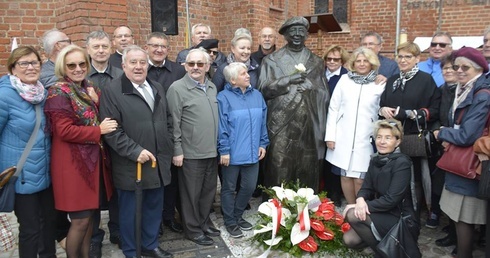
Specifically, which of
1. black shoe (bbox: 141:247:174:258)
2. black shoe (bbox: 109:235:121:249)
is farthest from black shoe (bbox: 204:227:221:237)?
black shoe (bbox: 109:235:121:249)

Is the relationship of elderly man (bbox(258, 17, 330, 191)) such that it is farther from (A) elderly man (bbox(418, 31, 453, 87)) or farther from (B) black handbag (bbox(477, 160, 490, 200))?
(B) black handbag (bbox(477, 160, 490, 200))

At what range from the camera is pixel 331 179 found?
499 centimetres

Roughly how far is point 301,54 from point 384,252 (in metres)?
2.16

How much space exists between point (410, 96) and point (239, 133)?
1659 mm

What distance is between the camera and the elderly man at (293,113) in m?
4.23

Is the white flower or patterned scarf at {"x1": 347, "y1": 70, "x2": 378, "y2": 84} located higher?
the white flower

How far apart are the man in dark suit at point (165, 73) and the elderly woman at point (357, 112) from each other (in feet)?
5.61

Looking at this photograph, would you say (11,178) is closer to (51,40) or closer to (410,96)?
(51,40)

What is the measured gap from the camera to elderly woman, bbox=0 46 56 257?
111 inches

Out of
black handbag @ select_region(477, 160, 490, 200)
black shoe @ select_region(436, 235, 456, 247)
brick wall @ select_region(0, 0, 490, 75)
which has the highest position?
brick wall @ select_region(0, 0, 490, 75)

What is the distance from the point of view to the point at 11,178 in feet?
9.14

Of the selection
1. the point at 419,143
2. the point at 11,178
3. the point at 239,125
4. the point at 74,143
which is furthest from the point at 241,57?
the point at 11,178

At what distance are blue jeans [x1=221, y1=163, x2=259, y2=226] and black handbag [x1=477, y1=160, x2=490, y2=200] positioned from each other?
78.7 inches

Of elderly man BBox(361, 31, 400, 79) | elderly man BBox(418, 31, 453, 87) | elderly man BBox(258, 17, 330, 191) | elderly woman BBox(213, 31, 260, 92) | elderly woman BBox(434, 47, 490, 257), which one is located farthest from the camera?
elderly man BBox(361, 31, 400, 79)
